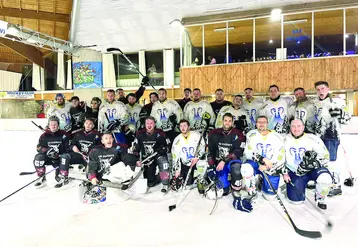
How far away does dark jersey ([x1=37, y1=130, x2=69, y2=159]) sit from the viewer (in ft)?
11.6

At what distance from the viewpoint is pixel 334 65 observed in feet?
23.2

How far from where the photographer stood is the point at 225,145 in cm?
309

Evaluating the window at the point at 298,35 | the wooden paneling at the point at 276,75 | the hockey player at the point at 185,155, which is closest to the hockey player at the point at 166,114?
the hockey player at the point at 185,155

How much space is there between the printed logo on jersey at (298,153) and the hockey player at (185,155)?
3.37 feet

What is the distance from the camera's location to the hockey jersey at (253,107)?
13.9 ft

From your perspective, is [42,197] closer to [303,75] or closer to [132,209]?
[132,209]

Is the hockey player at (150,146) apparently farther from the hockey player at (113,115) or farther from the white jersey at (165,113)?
the hockey player at (113,115)

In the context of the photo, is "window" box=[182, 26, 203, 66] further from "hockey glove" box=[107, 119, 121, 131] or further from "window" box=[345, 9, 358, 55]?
"hockey glove" box=[107, 119, 121, 131]

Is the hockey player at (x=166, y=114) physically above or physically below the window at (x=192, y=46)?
below

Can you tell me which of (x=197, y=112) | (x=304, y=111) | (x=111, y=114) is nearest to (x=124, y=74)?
(x=111, y=114)

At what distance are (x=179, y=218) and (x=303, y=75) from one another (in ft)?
21.4

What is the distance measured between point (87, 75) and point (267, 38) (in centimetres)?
819

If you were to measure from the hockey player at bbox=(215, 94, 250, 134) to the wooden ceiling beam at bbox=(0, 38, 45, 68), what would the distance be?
Answer: 11.5 m

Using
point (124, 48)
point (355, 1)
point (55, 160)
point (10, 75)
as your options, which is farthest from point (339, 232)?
point (10, 75)
